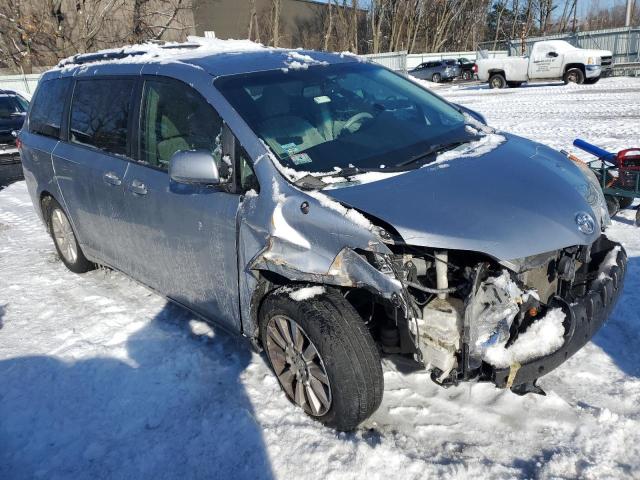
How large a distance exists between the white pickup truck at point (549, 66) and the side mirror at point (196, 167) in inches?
815

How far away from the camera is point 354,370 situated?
260cm

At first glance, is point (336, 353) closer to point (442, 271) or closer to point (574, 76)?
point (442, 271)

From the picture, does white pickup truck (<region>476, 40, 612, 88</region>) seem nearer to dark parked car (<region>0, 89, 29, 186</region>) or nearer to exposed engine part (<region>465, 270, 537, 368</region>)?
dark parked car (<region>0, 89, 29, 186</region>)

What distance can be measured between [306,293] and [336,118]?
1.18m

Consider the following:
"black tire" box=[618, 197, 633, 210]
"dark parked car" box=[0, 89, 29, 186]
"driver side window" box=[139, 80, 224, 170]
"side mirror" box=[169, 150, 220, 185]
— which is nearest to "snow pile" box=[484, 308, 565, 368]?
"side mirror" box=[169, 150, 220, 185]

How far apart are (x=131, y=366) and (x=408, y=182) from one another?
2222 millimetres

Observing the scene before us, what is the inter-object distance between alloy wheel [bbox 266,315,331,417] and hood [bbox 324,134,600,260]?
30.5 inches

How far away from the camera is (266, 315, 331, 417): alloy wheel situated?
280 centimetres

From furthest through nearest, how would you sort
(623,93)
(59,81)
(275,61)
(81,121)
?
(623,93) → (59,81) → (81,121) → (275,61)

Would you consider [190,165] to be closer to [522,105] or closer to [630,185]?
[630,185]

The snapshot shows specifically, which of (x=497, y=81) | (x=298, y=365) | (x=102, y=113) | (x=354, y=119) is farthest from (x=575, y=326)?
(x=497, y=81)

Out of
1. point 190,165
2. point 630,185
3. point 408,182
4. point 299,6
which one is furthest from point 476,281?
point 299,6

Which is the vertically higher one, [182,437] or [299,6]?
[299,6]

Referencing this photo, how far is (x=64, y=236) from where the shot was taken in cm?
518
